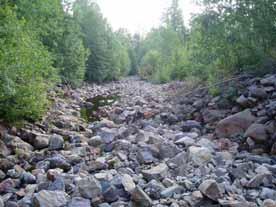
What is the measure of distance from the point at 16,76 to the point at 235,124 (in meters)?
4.88

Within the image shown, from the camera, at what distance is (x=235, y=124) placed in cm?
743

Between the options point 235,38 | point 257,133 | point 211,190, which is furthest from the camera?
point 235,38

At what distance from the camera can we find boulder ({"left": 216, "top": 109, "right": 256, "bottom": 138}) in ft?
24.0

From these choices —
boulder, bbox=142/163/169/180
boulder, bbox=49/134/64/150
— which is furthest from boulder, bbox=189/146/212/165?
boulder, bbox=49/134/64/150

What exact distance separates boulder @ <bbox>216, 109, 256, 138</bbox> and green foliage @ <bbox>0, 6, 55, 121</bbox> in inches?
174

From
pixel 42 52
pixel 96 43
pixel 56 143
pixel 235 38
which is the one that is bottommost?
pixel 56 143

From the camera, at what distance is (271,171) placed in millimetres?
5246

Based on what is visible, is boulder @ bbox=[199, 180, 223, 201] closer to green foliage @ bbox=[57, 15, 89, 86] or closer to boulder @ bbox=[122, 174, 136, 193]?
boulder @ bbox=[122, 174, 136, 193]

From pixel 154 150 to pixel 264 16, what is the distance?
5.77 metres

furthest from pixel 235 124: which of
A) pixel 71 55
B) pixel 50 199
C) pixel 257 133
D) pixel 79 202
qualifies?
pixel 71 55

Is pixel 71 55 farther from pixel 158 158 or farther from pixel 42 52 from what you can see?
pixel 158 158

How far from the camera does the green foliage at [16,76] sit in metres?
7.76

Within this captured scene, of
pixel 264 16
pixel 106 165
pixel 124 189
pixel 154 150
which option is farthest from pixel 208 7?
pixel 124 189

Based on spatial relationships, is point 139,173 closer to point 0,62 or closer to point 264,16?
point 0,62
